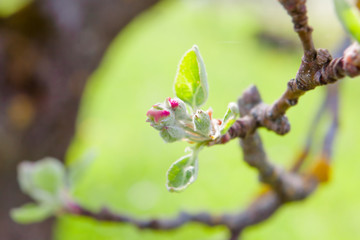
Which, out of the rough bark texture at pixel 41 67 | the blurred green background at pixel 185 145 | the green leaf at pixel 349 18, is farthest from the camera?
the blurred green background at pixel 185 145

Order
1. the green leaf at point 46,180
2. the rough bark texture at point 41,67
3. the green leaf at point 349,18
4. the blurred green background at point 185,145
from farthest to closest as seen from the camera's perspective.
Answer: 1. the blurred green background at point 185,145
2. the rough bark texture at point 41,67
3. the green leaf at point 46,180
4. the green leaf at point 349,18

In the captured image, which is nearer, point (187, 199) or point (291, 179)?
point (291, 179)

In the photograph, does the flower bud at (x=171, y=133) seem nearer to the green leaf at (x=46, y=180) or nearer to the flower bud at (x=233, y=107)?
the flower bud at (x=233, y=107)

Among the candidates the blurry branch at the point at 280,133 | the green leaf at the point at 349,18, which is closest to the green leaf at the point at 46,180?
the blurry branch at the point at 280,133

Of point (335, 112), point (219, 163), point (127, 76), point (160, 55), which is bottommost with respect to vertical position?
point (335, 112)

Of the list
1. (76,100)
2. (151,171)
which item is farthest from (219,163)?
(76,100)

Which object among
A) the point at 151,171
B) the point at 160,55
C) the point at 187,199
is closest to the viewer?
the point at 187,199

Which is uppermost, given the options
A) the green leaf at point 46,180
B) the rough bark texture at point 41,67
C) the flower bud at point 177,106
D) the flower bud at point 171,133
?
the rough bark texture at point 41,67

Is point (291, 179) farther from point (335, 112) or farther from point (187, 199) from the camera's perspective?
point (187, 199)
